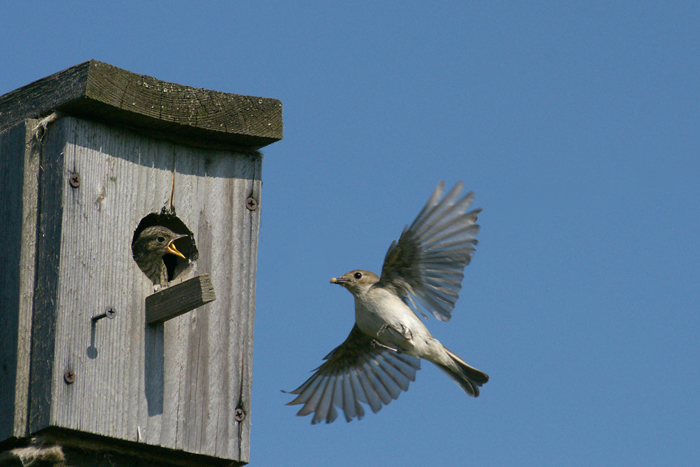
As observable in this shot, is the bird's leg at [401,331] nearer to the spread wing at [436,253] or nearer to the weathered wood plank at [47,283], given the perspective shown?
the spread wing at [436,253]

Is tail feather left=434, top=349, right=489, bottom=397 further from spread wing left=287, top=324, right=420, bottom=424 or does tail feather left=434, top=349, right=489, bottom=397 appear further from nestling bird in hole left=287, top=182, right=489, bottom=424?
spread wing left=287, top=324, right=420, bottom=424

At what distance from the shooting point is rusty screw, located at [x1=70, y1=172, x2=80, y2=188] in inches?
171

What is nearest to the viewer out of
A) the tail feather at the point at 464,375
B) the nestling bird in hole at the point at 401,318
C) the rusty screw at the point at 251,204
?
the rusty screw at the point at 251,204

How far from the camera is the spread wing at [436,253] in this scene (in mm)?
4977

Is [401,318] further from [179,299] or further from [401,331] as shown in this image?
[179,299]

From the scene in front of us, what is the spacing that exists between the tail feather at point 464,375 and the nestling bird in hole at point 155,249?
175 centimetres

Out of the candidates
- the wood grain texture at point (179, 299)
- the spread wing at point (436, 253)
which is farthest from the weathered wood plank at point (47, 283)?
the spread wing at point (436, 253)

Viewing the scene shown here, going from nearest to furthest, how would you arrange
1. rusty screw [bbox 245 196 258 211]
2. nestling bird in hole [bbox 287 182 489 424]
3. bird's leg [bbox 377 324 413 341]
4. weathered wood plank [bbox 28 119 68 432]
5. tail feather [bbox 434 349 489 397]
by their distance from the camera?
weathered wood plank [bbox 28 119 68 432], rusty screw [bbox 245 196 258 211], nestling bird in hole [bbox 287 182 489 424], bird's leg [bbox 377 324 413 341], tail feather [bbox 434 349 489 397]

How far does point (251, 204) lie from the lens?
492 cm

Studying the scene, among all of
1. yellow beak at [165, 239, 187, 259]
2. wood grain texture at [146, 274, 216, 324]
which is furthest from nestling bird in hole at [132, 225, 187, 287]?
wood grain texture at [146, 274, 216, 324]

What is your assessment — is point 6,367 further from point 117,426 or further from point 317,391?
point 317,391

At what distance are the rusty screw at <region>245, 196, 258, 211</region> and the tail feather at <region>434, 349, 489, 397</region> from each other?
1.52 metres

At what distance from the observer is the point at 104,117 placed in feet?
14.8

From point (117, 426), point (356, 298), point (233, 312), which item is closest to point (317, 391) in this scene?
point (356, 298)
